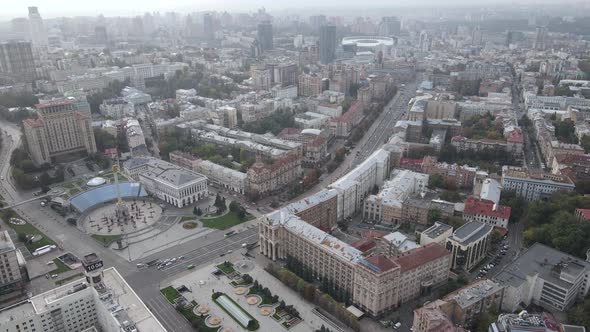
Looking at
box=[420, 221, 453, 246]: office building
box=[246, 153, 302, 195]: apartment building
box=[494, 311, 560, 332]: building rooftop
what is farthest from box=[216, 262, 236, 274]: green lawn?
box=[494, 311, 560, 332]: building rooftop

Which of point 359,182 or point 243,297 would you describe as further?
point 359,182

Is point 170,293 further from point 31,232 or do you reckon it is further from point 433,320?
point 433,320

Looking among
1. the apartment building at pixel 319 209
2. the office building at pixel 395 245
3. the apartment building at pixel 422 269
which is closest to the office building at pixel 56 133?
the apartment building at pixel 319 209

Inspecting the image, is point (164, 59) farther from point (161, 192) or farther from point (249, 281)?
point (249, 281)

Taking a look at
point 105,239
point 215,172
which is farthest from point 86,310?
point 215,172

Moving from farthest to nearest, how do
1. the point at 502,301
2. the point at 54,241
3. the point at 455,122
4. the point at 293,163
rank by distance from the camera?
1. the point at 455,122
2. the point at 293,163
3. the point at 54,241
4. the point at 502,301

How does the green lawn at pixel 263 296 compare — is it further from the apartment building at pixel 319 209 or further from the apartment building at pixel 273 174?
the apartment building at pixel 273 174

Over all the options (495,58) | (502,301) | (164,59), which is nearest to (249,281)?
(502,301)
